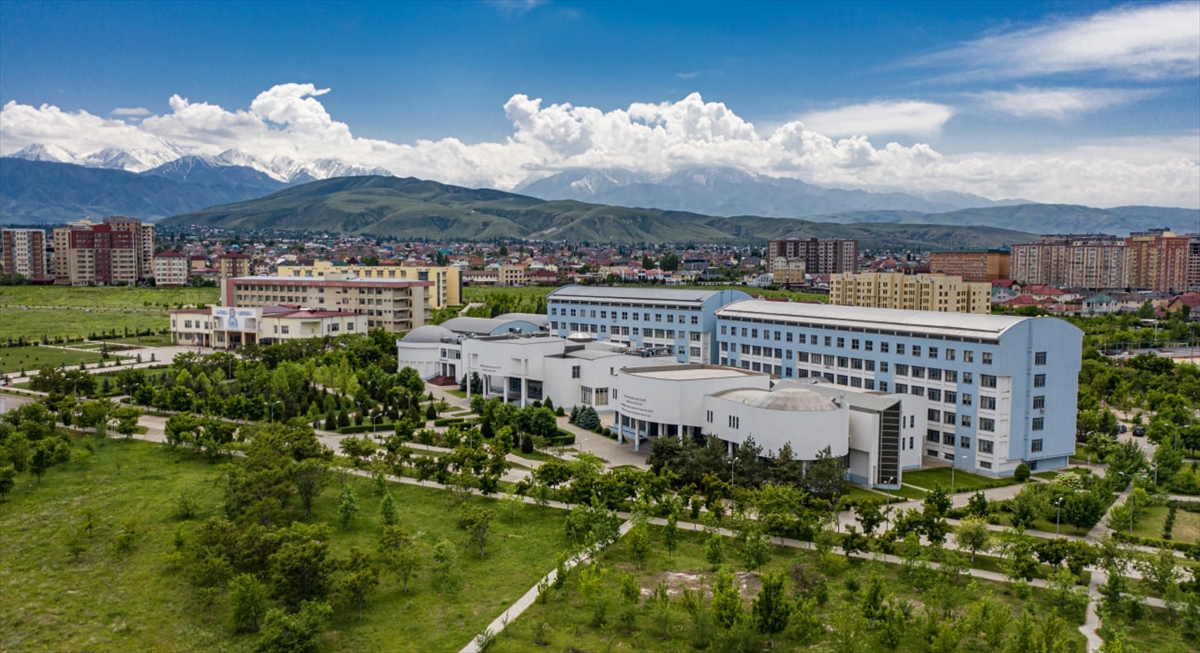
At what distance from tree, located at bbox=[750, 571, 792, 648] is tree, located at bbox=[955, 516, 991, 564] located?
8842 millimetres

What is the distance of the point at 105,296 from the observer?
396ft

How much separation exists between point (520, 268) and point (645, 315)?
9419cm

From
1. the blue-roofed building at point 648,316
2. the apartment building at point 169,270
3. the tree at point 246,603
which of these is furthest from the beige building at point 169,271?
the tree at point 246,603

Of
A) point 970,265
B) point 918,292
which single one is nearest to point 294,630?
point 918,292

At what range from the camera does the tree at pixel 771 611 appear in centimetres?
2295

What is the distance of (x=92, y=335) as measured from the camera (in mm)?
82188

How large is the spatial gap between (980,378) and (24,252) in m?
167

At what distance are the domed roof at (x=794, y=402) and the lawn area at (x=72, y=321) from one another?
72470 millimetres

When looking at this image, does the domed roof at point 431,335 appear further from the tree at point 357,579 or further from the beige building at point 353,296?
the tree at point 357,579

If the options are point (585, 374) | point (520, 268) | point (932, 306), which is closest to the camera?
point (585, 374)

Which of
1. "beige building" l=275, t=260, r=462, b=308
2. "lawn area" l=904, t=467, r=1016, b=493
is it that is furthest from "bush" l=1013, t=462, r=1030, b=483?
"beige building" l=275, t=260, r=462, b=308

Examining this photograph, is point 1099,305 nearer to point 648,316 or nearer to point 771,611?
point 648,316

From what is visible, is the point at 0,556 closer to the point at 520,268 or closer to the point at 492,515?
the point at 492,515

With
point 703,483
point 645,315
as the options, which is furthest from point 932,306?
point 703,483
